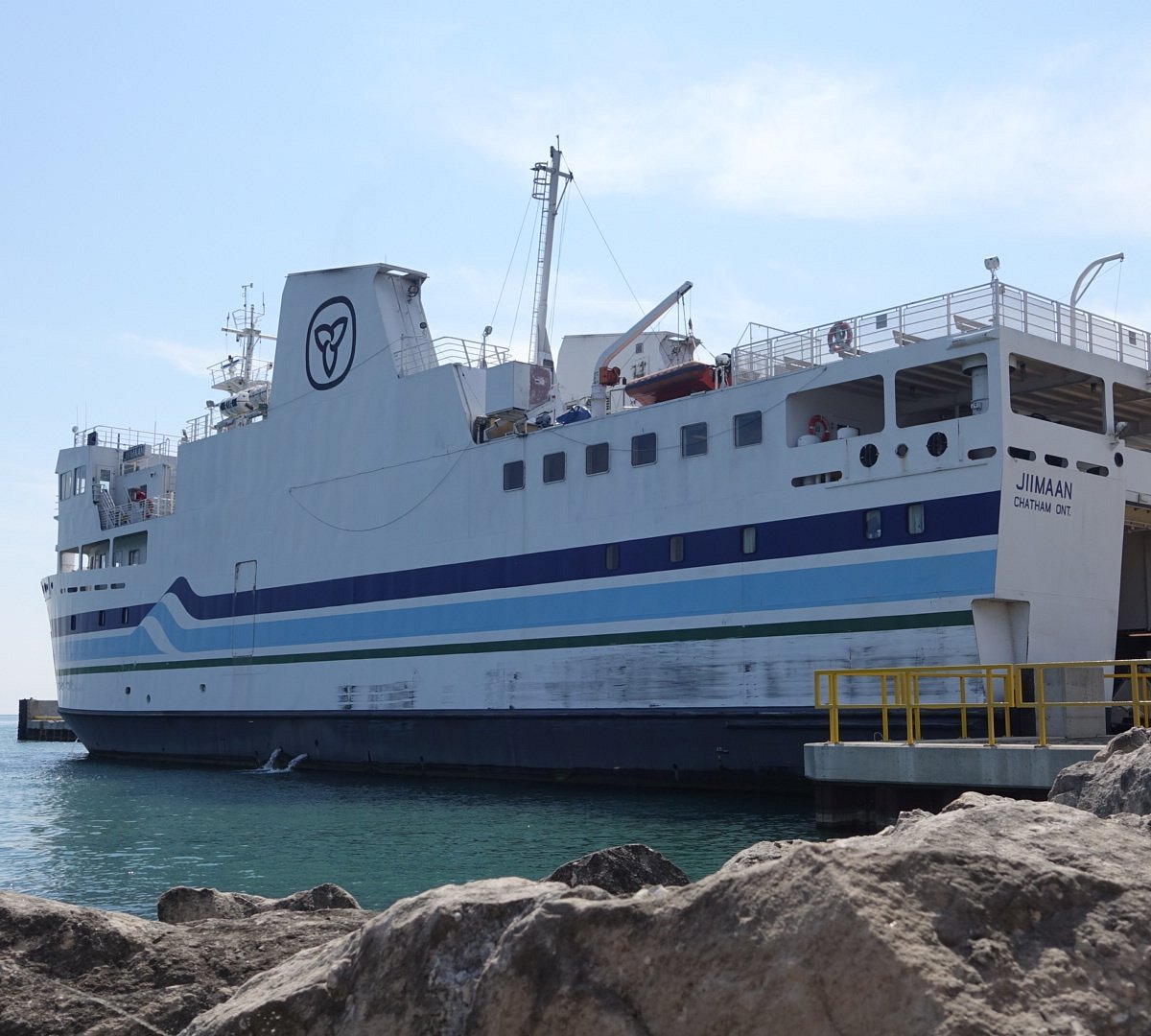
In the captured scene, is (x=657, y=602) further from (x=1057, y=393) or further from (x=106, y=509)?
(x=106, y=509)

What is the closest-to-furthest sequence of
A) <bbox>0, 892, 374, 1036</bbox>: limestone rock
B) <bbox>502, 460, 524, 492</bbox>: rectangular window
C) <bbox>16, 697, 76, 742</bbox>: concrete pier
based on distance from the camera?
<bbox>0, 892, 374, 1036</bbox>: limestone rock → <bbox>502, 460, 524, 492</bbox>: rectangular window → <bbox>16, 697, 76, 742</bbox>: concrete pier

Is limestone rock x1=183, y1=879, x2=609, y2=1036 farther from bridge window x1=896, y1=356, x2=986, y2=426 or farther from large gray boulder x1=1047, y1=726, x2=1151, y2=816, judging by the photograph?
bridge window x1=896, y1=356, x2=986, y2=426

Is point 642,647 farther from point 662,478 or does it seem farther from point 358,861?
point 358,861

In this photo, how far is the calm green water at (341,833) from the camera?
413 inches

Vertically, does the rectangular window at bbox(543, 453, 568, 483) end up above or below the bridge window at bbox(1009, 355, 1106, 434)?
below

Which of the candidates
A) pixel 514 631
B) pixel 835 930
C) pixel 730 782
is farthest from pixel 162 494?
pixel 835 930

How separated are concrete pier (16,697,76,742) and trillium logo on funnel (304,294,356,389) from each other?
33188mm

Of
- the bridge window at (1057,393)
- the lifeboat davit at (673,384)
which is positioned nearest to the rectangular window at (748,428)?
the lifeboat davit at (673,384)

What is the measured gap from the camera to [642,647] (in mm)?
16734

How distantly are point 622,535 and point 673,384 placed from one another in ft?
7.67

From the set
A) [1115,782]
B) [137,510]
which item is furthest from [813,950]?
[137,510]

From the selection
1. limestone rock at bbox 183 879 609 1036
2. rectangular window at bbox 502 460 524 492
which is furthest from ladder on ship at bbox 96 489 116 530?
limestone rock at bbox 183 879 609 1036

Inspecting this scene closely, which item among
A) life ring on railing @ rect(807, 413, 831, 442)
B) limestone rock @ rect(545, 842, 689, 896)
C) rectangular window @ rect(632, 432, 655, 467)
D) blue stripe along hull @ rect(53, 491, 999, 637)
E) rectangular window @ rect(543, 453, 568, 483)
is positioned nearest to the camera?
limestone rock @ rect(545, 842, 689, 896)

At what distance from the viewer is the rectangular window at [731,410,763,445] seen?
16.1m
